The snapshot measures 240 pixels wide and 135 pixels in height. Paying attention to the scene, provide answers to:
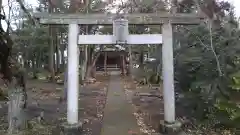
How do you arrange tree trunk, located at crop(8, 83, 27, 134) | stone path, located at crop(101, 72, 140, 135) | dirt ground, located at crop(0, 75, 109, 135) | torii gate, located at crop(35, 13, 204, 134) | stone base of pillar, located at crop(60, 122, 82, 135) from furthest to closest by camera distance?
dirt ground, located at crop(0, 75, 109, 135) → stone path, located at crop(101, 72, 140, 135) → torii gate, located at crop(35, 13, 204, 134) → stone base of pillar, located at crop(60, 122, 82, 135) → tree trunk, located at crop(8, 83, 27, 134)

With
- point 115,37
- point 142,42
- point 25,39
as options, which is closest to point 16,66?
point 115,37

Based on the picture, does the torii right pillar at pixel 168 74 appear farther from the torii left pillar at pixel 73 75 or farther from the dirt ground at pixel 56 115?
the torii left pillar at pixel 73 75

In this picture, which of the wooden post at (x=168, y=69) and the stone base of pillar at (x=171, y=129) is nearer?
the stone base of pillar at (x=171, y=129)

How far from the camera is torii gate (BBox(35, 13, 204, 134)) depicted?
8.24m

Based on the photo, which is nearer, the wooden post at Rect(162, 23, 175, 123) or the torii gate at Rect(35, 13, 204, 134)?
the torii gate at Rect(35, 13, 204, 134)

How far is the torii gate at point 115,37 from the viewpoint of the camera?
8.24 m

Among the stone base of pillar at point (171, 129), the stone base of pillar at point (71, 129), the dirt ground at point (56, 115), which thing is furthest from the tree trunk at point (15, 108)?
the stone base of pillar at point (171, 129)

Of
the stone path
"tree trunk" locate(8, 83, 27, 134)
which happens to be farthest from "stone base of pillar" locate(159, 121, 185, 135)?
"tree trunk" locate(8, 83, 27, 134)

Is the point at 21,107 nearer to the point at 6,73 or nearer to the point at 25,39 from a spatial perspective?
the point at 6,73

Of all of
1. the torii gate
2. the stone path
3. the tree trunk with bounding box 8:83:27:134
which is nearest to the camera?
the tree trunk with bounding box 8:83:27:134

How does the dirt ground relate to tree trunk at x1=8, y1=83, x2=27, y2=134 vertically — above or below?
below

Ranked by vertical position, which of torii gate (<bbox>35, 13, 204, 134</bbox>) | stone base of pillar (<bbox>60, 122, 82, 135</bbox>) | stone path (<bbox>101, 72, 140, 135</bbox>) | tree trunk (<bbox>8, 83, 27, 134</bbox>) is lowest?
stone path (<bbox>101, 72, 140, 135</bbox>)

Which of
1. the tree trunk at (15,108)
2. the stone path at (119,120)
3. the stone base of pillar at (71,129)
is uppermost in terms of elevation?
the tree trunk at (15,108)

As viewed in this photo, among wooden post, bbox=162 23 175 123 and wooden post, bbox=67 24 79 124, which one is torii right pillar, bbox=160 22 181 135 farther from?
wooden post, bbox=67 24 79 124
